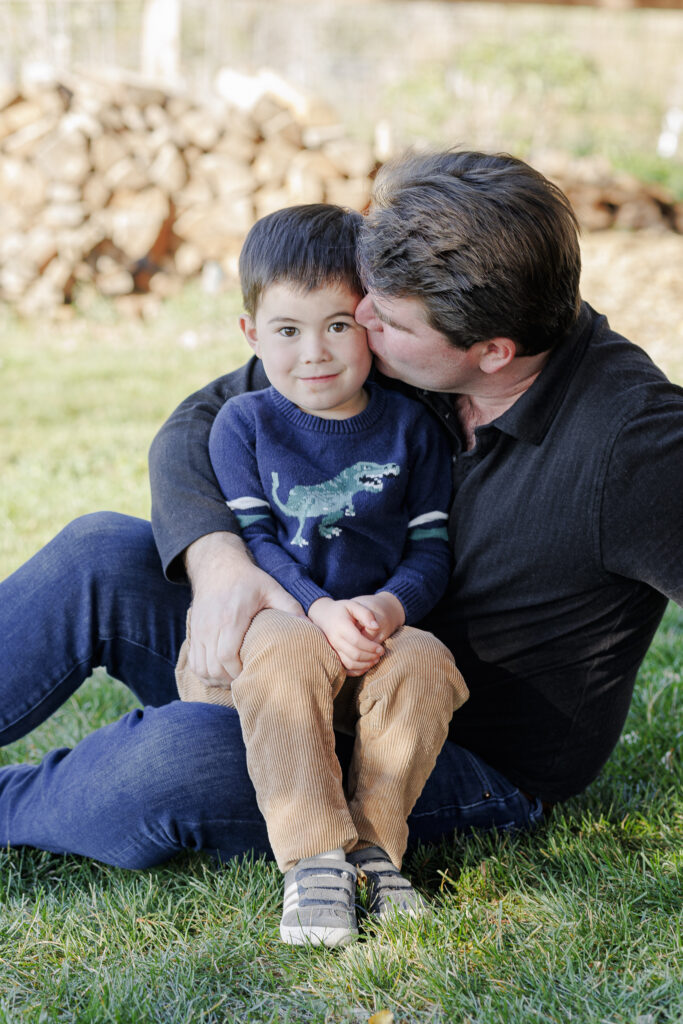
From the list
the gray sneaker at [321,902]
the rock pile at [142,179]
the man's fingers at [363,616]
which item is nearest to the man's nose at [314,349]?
the man's fingers at [363,616]

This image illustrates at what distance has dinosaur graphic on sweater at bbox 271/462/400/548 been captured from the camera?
6.30ft

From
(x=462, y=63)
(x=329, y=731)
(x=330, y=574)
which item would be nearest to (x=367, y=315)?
(x=330, y=574)

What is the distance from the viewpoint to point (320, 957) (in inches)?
65.5

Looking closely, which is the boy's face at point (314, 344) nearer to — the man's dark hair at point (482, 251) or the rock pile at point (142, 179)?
the man's dark hair at point (482, 251)

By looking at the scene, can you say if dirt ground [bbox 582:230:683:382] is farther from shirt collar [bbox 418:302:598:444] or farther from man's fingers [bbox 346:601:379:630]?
man's fingers [bbox 346:601:379:630]

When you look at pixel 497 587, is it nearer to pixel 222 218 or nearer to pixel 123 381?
pixel 123 381

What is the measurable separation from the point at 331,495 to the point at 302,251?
450mm

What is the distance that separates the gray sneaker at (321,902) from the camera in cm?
163

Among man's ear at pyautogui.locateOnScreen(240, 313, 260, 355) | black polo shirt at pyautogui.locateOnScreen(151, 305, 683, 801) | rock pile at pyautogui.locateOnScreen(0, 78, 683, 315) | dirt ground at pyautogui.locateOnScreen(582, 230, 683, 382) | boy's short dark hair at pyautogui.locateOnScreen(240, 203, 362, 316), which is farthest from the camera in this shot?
rock pile at pyautogui.locateOnScreen(0, 78, 683, 315)

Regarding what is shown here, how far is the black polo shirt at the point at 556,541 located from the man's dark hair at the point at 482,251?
12 cm

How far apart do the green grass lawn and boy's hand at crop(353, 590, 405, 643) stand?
0.47 m

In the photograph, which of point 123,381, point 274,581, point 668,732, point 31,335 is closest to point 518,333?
point 274,581

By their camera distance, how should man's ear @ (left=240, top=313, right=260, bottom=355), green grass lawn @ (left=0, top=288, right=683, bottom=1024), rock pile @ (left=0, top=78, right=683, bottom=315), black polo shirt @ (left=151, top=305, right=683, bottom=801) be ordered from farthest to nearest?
rock pile @ (left=0, top=78, right=683, bottom=315)
man's ear @ (left=240, top=313, right=260, bottom=355)
black polo shirt @ (left=151, top=305, right=683, bottom=801)
green grass lawn @ (left=0, top=288, right=683, bottom=1024)

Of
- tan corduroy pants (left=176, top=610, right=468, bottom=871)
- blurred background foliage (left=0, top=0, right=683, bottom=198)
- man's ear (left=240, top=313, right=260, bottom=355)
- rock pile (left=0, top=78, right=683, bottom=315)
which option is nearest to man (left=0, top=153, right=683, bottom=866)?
tan corduroy pants (left=176, top=610, right=468, bottom=871)
